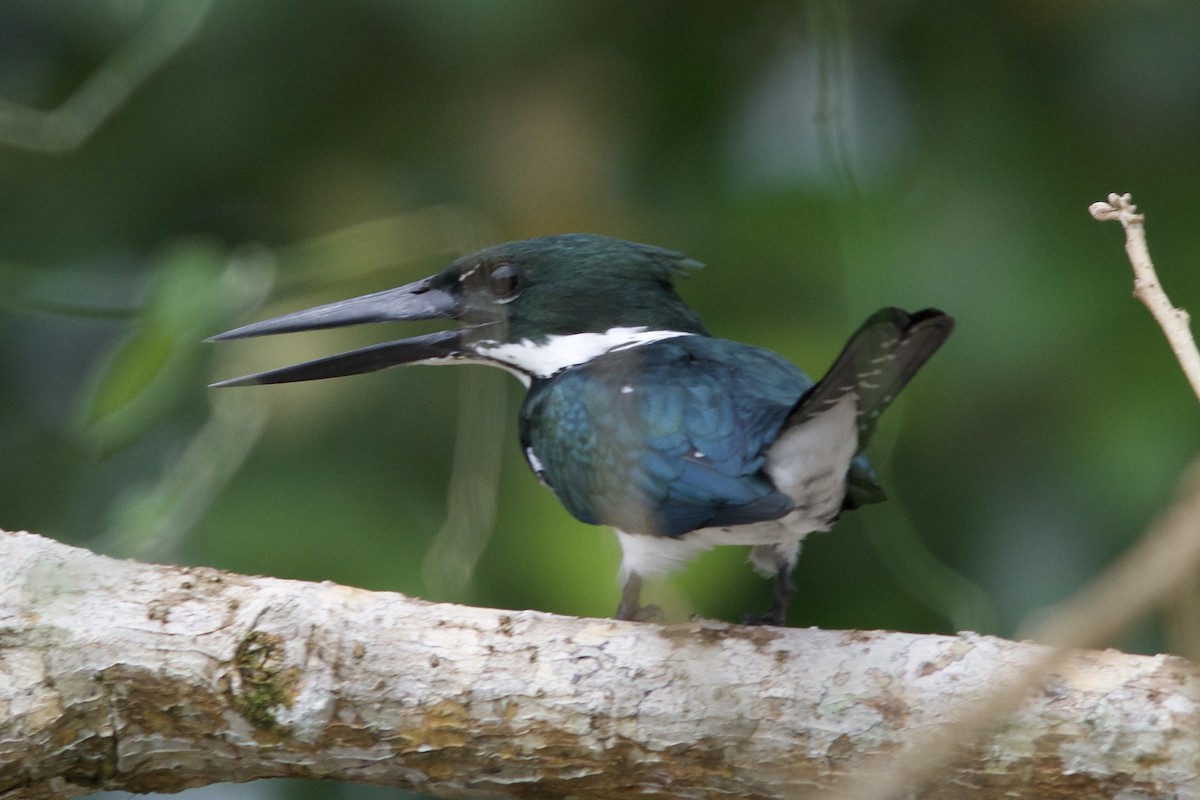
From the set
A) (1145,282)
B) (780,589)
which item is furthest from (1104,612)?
(780,589)

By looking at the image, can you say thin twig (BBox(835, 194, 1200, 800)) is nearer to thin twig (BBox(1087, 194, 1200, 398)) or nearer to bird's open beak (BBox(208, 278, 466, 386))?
thin twig (BBox(1087, 194, 1200, 398))

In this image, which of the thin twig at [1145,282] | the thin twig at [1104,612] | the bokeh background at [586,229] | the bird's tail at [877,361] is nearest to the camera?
the thin twig at [1104,612]

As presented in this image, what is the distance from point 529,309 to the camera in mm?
2562

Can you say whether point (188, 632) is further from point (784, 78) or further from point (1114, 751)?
point (784, 78)

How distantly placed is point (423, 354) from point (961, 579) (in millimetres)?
1369

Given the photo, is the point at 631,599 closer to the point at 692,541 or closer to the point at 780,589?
the point at 692,541

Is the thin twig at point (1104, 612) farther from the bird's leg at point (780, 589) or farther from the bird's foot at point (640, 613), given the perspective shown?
the bird's leg at point (780, 589)

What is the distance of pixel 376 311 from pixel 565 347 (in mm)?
360

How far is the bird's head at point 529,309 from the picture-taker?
2543 millimetres

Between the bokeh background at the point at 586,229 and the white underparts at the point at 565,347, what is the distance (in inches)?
20.0

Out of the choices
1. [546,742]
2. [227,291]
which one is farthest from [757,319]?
[546,742]

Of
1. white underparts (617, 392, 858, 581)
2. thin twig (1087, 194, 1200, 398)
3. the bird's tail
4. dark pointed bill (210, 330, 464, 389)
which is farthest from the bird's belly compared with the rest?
thin twig (1087, 194, 1200, 398)

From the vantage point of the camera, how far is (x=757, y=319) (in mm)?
3363

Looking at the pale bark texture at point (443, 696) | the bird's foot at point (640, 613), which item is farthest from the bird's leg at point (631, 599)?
the pale bark texture at point (443, 696)
